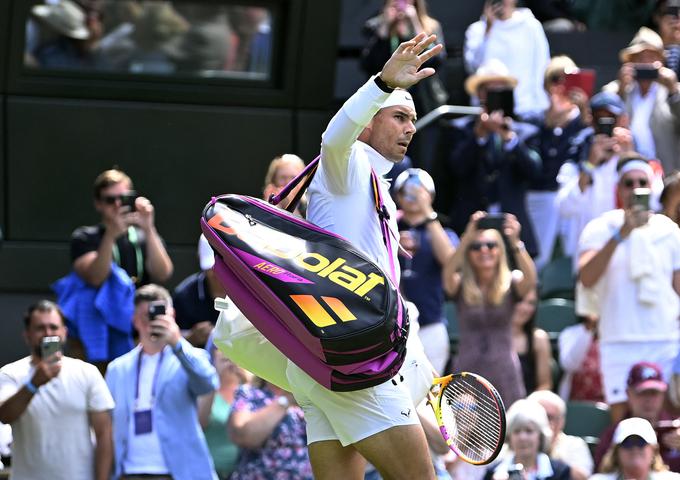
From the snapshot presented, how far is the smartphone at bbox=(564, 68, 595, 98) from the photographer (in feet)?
41.0

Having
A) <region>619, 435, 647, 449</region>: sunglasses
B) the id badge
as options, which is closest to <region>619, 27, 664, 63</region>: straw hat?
<region>619, 435, 647, 449</region>: sunglasses

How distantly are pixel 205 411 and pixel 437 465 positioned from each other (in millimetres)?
1398

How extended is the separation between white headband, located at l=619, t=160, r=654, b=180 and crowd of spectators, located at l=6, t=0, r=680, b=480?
0.02 meters

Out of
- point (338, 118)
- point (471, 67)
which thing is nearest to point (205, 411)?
point (338, 118)

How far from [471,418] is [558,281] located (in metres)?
5.65

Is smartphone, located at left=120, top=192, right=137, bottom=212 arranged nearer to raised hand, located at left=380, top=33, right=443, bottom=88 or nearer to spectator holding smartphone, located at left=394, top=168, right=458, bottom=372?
spectator holding smartphone, located at left=394, top=168, right=458, bottom=372

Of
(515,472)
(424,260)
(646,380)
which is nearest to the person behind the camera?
(515,472)

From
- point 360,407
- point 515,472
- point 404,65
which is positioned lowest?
point 515,472

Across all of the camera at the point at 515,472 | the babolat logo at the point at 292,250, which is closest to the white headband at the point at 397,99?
the babolat logo at the point at 292,250

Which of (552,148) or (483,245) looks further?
(552,148)

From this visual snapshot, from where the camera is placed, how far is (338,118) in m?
5.72

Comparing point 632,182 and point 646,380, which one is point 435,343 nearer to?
point 646,380

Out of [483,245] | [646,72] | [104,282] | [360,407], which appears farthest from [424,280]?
[360,407]

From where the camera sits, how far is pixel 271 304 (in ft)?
18.8
